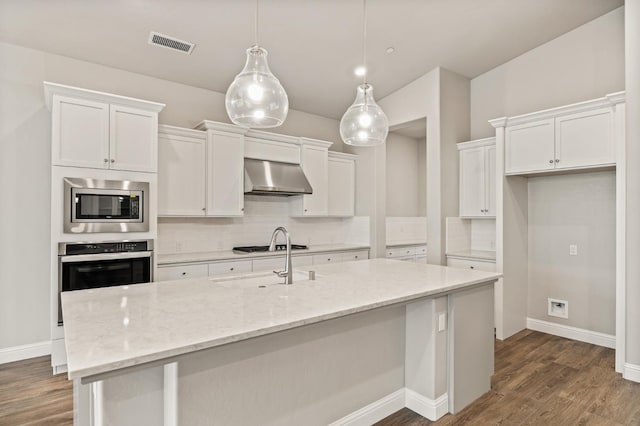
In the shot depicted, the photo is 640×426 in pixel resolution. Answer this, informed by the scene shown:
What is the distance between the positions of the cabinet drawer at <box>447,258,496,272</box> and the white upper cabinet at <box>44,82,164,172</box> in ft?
12.0

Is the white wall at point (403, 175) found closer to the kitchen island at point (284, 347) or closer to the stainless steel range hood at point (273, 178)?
the stainless steel range hood at point (273, 178)

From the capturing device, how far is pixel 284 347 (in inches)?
72.7

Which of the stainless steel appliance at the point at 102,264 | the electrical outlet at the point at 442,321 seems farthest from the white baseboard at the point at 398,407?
the stainless steel appliance at the point at 102,264

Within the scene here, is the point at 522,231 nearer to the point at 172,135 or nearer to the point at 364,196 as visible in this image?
the point at 364,196

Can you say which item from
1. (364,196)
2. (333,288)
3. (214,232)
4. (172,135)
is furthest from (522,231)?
(172,135)

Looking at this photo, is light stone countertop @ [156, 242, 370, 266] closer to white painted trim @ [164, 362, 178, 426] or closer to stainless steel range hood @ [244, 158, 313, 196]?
stainless steel range hood @ [244, 158, 313, 196]

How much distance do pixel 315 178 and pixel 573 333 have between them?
366 centimetres

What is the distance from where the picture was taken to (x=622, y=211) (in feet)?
9.95

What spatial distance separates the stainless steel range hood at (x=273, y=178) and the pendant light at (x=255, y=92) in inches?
85.5

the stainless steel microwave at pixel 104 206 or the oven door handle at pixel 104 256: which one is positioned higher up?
the stainless steel microwave at pixel 104 206

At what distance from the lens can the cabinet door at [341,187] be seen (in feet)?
17.2

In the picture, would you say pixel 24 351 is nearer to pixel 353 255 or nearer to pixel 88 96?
pixel 88 96

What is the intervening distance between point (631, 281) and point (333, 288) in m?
2.70

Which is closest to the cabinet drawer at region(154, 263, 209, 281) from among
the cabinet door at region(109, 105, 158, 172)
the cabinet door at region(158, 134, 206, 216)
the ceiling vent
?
the cabinet door at region(158, 134, 206, 216)
